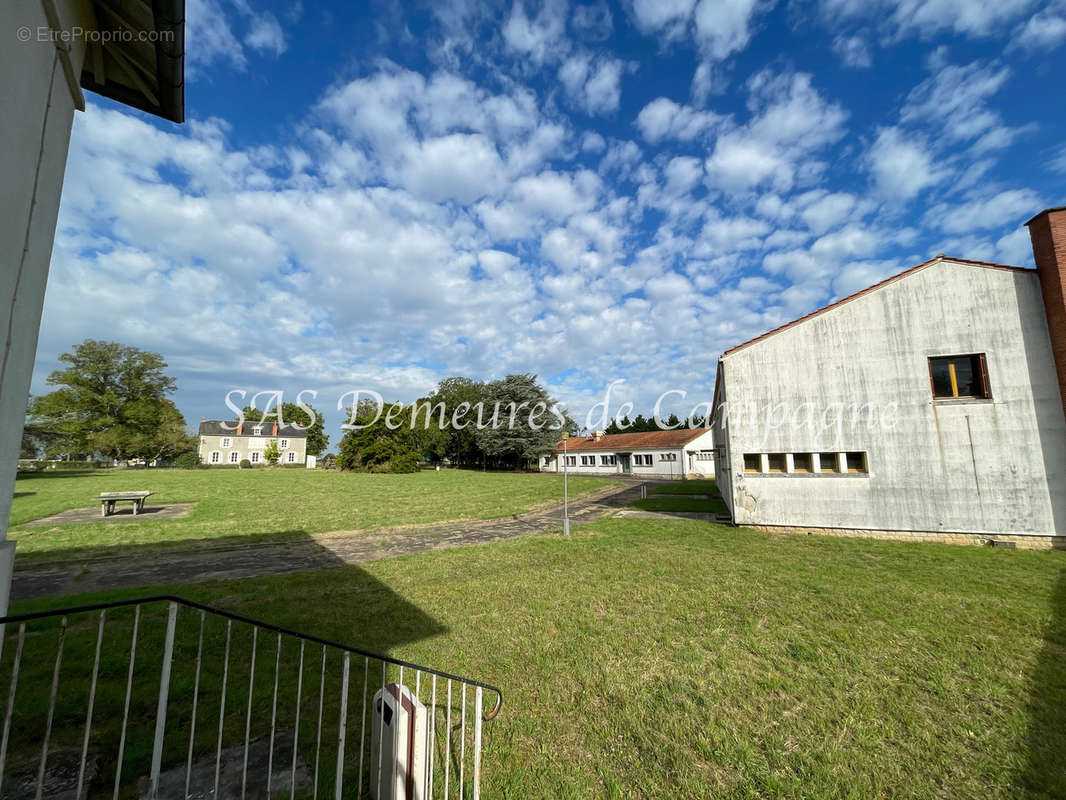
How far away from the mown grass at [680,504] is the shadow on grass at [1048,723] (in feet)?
36.4

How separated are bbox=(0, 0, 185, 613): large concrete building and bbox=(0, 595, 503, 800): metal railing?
1.30 metres

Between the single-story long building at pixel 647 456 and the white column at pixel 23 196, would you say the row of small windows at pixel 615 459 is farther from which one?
the white column at pixel 23 196

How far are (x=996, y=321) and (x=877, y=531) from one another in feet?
20.2

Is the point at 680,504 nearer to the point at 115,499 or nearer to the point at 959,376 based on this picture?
the point at 959,376

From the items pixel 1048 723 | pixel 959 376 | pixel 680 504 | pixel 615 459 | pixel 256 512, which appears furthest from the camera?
pixel 615 459

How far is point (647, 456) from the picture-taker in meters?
41.2

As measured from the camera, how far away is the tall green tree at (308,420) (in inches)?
2680

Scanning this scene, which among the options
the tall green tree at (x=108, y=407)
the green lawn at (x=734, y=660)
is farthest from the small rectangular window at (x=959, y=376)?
the tall green tree at (x=108, y=407)

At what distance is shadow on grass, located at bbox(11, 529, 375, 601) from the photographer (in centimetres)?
713

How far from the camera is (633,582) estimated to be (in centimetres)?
755

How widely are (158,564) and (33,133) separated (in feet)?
30.0

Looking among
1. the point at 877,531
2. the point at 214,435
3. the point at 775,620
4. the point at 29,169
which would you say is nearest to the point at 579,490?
the point at 877,531

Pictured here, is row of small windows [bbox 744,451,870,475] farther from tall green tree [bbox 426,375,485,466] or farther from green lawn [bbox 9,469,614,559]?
tall green tree [bbox 426,375,485,466]

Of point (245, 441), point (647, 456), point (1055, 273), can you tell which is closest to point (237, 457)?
point (245, 441)
